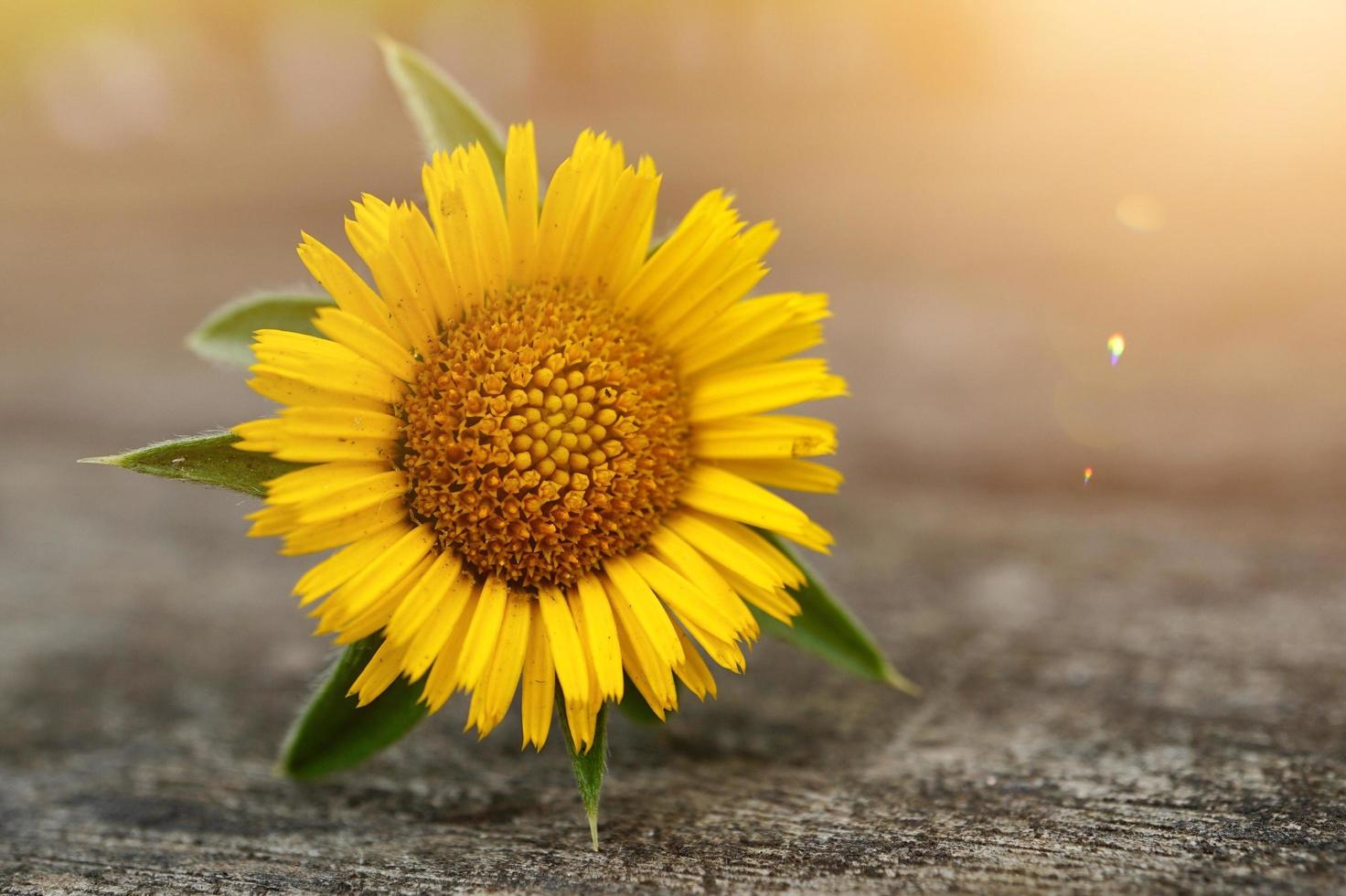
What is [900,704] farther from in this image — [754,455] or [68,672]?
[68,672]

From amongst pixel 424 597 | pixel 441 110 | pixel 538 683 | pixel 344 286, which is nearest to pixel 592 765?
pixel 538 683

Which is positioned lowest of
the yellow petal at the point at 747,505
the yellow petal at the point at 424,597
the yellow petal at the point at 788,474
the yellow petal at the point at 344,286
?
the yellow petal at the point at 424,597

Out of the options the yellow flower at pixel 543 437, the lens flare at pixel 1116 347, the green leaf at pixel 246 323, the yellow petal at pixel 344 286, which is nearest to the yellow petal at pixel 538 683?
the yellow flower at pixel 543 437

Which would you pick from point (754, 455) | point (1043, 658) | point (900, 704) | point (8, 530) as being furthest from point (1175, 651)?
point (8, 530)

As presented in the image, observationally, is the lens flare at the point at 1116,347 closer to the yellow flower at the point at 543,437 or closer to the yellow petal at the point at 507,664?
the yellow flower at the point at 543,437

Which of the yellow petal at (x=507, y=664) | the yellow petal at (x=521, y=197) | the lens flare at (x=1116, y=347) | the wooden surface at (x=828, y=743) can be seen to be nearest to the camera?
the wooden surface at (x=828, y=743)

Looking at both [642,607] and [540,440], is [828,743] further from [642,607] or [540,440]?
[540,440]
